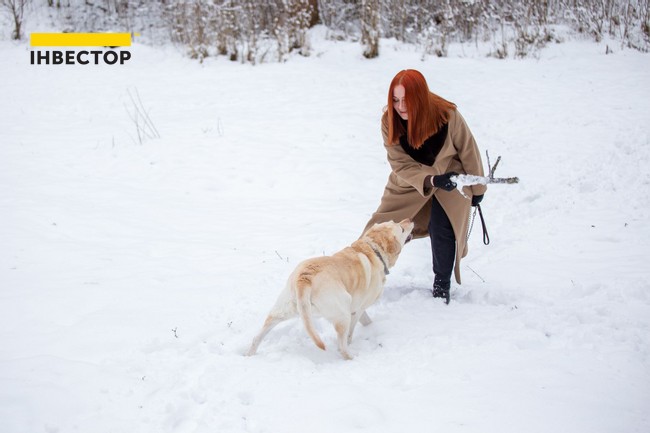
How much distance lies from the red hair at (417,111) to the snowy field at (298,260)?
1480 mm

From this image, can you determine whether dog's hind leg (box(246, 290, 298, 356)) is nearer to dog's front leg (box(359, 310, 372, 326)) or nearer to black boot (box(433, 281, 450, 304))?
dog's front leg (box(359, 310, 372, 326))


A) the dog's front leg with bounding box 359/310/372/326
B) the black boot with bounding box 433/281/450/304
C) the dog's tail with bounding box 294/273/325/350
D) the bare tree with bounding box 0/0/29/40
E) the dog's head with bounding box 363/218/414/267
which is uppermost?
the bare tree with bounding box 0/0/29/40

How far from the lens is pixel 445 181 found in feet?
10.9

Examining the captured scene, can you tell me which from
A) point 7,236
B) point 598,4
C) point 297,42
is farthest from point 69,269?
point 598,4

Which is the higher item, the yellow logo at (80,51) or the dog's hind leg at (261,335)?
the yellow logo at (80,51)

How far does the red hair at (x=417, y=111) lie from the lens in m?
3.24

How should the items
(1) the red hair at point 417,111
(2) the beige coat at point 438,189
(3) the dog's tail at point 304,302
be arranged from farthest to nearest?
(2) the beige coat at point 438,189 < (1) the red hair at point 417,111 < (3) the dog's tail at point 304,302

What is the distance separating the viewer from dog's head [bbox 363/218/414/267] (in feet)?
11.7

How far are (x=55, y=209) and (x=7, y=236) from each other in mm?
823

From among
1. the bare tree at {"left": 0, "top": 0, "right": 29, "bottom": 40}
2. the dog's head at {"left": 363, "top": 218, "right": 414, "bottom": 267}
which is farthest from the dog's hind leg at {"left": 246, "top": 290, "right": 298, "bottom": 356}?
the bare tree at {"left": 0, "top": 0, "right": 29, "bottom": 40}

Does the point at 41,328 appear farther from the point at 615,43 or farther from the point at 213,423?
the point at 615,43

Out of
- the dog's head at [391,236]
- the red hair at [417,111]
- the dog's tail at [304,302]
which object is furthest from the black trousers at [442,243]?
the dog's tail at [304,302]

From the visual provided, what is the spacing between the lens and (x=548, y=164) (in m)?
6.77

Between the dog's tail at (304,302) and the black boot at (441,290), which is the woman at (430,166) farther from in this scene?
the dog's tail at (304,302)
